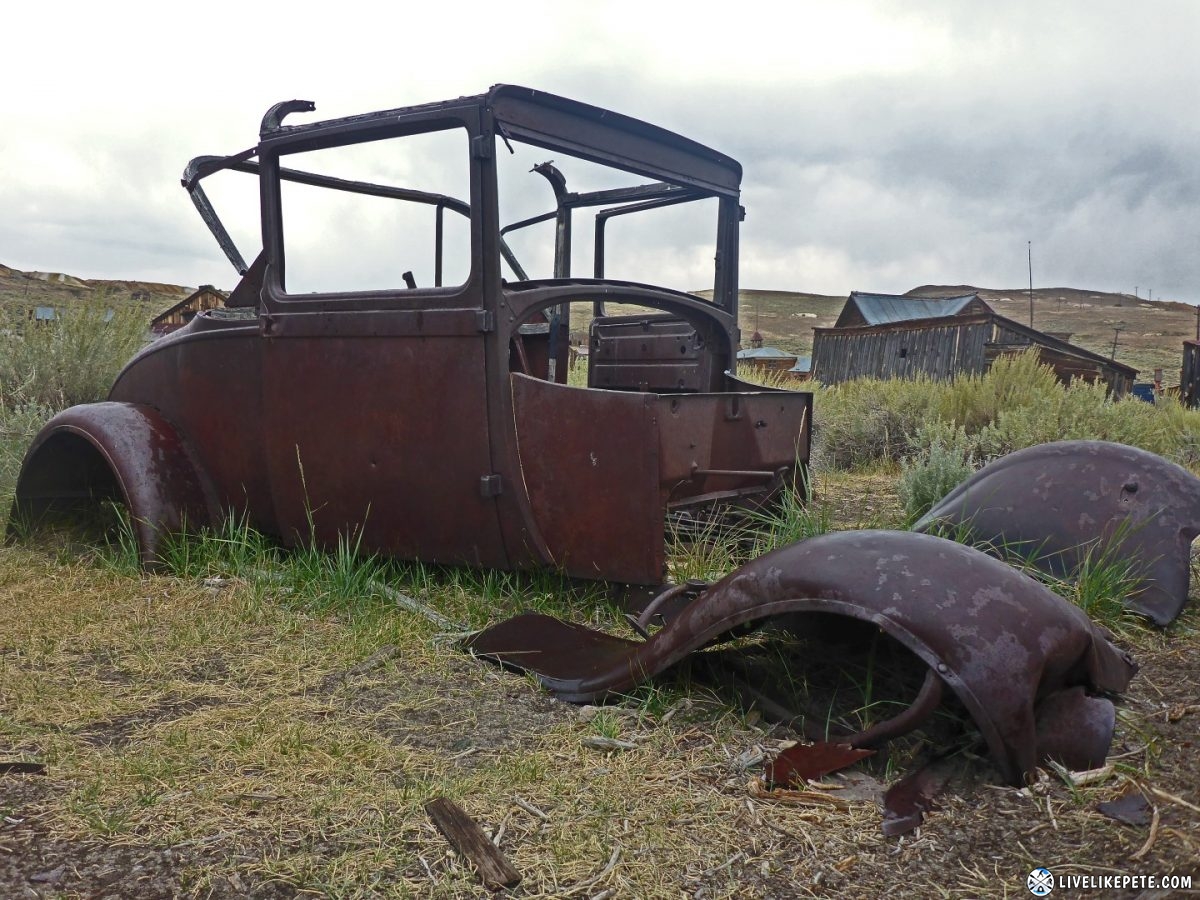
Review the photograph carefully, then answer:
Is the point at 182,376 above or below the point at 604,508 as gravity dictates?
above

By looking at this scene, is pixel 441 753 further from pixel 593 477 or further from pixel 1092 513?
pixel 1092 513

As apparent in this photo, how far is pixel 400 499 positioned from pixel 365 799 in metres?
1.62

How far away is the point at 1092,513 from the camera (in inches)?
129

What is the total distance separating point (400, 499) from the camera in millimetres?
3518

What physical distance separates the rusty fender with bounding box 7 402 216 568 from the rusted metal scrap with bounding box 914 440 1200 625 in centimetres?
303

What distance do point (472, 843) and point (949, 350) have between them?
19327 millimetres

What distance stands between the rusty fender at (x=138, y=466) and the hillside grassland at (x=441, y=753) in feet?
0.46

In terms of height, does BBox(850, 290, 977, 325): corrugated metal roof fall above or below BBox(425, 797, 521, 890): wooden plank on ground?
above

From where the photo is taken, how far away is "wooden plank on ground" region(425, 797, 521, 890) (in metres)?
1.73

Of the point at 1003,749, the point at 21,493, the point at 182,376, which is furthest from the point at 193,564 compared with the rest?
the point at 1003,749

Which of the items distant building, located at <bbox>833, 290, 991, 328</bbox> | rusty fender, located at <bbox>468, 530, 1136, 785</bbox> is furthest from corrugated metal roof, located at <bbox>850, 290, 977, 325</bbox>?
rusty fender, located at <bbox>468, 530, 1136, 785</bbox>

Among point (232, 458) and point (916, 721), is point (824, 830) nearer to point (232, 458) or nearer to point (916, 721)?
point (916, 721)

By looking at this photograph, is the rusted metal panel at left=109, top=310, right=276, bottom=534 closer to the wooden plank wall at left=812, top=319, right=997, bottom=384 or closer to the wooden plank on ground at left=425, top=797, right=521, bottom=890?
the wooden plank on ground at left=425, top=797, right=521, bottom=890

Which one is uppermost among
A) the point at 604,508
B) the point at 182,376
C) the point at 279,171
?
the point at 279,171
